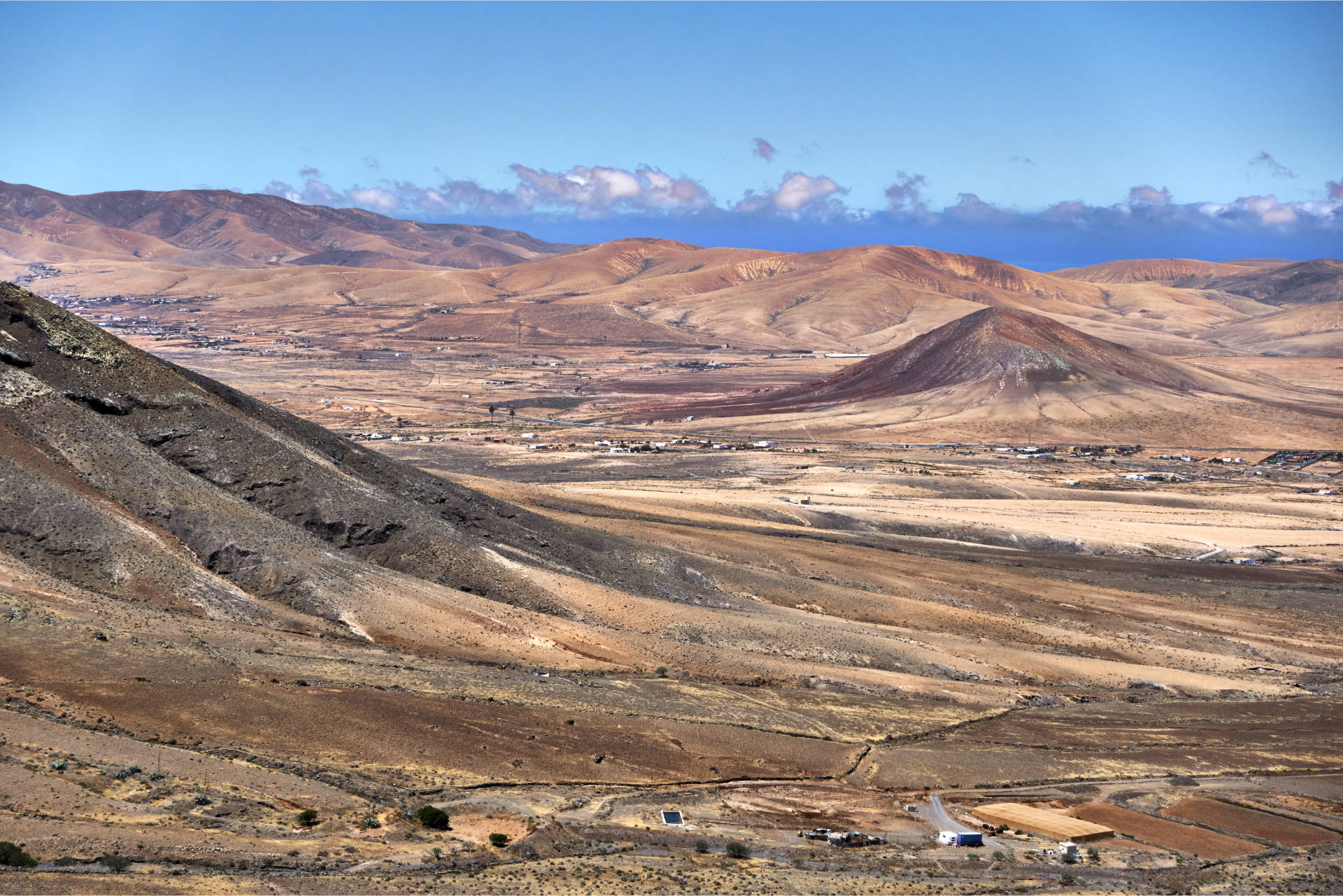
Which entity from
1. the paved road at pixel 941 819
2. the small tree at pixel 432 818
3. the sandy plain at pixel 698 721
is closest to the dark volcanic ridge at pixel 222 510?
the sandy plain at pixel 698 721

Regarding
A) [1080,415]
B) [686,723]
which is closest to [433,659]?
[686,723]

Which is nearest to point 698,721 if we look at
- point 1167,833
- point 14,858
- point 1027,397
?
point 1167,833

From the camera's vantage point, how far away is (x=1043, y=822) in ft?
108

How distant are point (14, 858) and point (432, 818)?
29.3 ft

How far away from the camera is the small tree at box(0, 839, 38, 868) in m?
23.0

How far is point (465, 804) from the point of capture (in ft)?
98.8

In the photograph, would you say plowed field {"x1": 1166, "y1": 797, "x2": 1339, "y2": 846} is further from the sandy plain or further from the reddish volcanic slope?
Result: the reddish volcanic slope

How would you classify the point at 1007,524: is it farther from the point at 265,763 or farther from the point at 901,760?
the point at 265,763

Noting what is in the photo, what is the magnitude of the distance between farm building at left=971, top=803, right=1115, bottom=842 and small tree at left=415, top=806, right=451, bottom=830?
15.0 meters

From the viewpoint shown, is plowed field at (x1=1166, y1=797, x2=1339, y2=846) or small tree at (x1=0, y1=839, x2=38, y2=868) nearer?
small tree at (x1=0, y1=839, x2=38, y2=868)

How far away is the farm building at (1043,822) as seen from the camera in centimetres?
3219

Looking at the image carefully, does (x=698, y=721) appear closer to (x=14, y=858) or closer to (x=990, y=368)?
(x=14, y=858)

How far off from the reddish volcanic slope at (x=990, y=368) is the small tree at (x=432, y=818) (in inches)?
5197

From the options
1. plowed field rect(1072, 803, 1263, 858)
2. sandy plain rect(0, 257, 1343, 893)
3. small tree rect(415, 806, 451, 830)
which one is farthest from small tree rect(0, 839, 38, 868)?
plowed field rect(1072, 803, 1263, 858)
